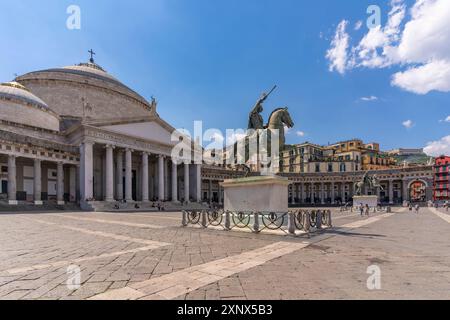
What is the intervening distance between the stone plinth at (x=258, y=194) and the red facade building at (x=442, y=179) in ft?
284

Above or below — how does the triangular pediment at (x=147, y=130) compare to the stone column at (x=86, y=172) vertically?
above

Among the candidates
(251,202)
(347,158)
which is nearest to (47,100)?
(251,202)

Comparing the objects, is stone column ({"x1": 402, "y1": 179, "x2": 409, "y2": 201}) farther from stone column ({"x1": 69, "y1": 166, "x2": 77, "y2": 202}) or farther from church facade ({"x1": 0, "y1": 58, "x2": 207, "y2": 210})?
stone column ({"x1": 69, "y1": 166, "x2": 77, "y2": 202})

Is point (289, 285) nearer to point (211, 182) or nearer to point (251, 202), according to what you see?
point (251, 202)

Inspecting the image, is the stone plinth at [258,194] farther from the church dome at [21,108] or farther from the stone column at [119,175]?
the church dome at [21,108]

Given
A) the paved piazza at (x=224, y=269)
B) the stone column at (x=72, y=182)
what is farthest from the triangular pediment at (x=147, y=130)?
the paved piazza at (x=224, y=269)

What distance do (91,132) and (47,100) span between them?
23843 millimetres

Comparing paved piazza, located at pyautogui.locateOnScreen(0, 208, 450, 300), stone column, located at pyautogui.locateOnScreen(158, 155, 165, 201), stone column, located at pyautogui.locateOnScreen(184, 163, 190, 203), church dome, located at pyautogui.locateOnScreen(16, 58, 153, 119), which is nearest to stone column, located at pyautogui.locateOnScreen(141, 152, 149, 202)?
stone column, located at pyautogui.locateOnScreen(158, 155, 165, 201)

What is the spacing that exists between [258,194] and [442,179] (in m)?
90.4

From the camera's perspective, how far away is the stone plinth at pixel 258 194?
9.73 meters

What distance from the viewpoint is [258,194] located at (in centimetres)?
1005

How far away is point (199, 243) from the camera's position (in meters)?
7.25

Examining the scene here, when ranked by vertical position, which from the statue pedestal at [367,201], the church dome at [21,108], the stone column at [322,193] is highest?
the church dome at [21,108]

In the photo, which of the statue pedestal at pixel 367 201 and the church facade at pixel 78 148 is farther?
the statue pedestal at pixel 367 201
